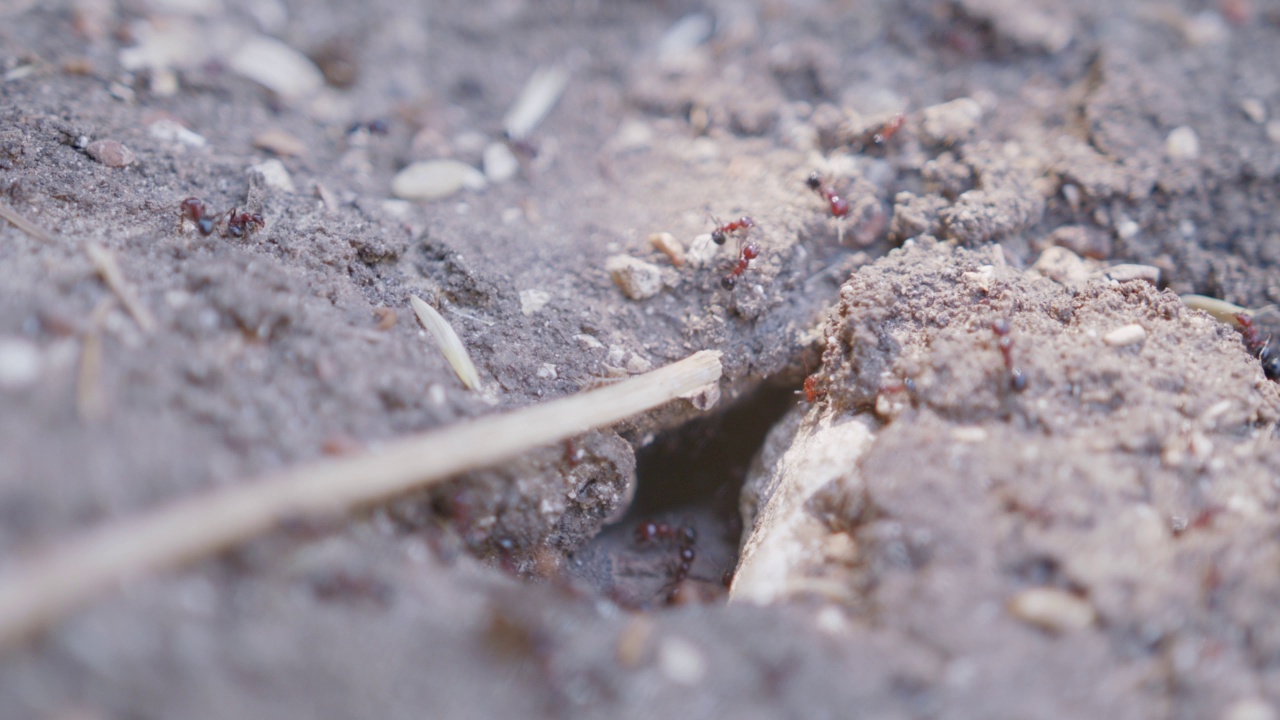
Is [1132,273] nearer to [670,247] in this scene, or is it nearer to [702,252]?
[702,252]

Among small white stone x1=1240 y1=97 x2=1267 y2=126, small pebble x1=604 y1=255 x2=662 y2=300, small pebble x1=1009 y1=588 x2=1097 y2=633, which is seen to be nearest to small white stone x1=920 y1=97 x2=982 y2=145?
Answer: small white stone x1=1240 y1=97 x2=1267 y2=126

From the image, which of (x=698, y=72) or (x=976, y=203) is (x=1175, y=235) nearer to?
(x=976, y=203)

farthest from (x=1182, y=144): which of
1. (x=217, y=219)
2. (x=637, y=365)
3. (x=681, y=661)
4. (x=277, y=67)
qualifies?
(x=277, y=67)

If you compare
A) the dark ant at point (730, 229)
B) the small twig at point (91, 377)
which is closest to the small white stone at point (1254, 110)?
the dark ant at point (730, 229)

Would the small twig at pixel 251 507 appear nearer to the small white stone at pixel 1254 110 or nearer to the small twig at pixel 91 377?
the small twig at pixel 91 377

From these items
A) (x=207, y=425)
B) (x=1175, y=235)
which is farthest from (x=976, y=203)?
(x=207, y=425)
